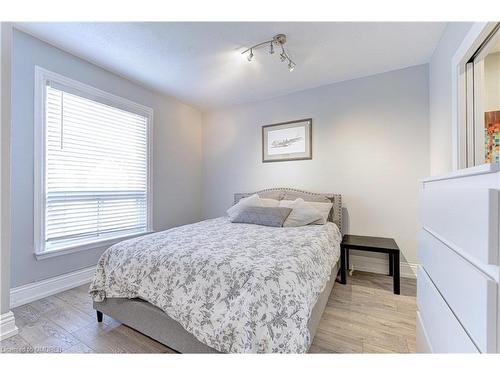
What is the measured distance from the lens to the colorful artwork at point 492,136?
1.46m

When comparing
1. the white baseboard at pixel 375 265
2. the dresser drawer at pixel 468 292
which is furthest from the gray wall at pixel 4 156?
the white baseboard at pixel 375 265

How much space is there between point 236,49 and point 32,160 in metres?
2.33

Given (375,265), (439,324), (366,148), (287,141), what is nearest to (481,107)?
(366,148)

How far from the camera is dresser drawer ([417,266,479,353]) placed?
2.16 feet

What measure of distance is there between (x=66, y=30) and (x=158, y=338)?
9.17 feet

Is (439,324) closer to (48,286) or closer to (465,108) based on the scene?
(465,108)

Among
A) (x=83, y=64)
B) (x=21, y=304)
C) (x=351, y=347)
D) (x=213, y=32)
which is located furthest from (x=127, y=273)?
(x=83, y=64)

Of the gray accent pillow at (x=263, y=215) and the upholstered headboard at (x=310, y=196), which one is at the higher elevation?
the upholstered headboard at (x=310, y=196)

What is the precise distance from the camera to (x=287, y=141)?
3.45 meters

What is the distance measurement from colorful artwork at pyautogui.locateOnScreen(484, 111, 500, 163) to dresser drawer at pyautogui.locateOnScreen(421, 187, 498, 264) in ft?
3.27

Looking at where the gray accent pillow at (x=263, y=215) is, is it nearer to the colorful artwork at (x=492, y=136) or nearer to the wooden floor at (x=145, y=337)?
the wooden floor at (x=145, y=337)

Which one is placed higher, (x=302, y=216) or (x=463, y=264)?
(x=463, y=264)

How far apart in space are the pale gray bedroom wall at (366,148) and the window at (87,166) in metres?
1.80
